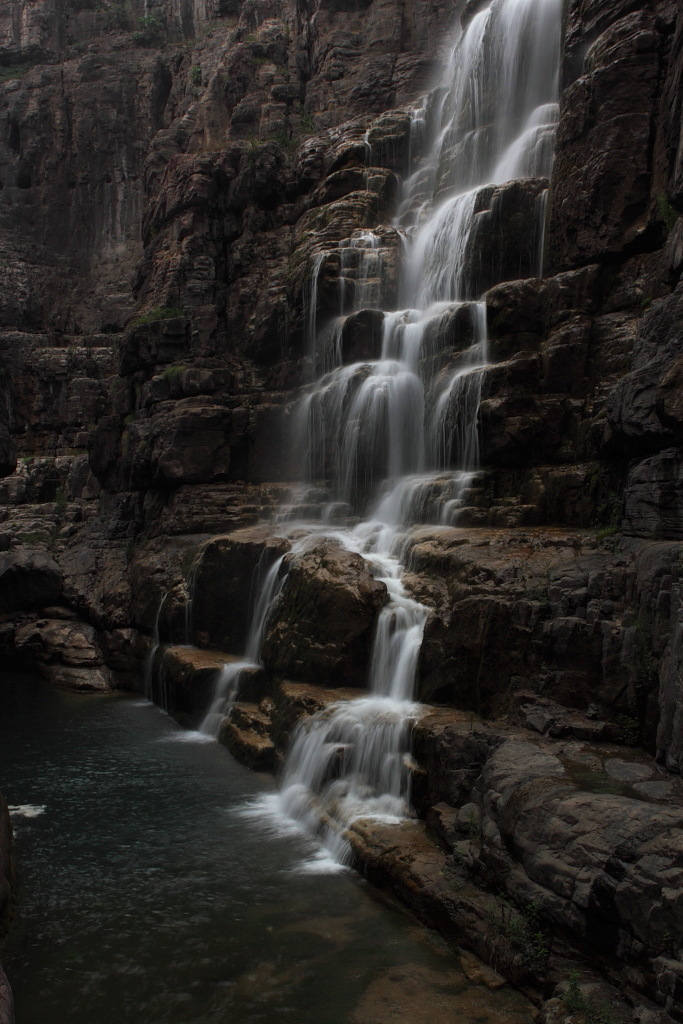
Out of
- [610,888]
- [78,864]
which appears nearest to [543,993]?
[610,888]

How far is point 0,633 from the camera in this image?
70.5ft

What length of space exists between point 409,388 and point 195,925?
14041 millimetres

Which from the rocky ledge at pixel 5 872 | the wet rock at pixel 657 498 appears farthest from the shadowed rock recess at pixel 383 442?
the rocky ledge at pixel 5 872

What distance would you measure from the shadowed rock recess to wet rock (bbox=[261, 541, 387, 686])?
0.22 feet

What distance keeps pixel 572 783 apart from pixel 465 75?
88.4ft

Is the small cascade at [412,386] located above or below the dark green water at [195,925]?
above

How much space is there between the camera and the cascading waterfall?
10933 mm

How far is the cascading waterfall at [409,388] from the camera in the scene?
35.9 feet

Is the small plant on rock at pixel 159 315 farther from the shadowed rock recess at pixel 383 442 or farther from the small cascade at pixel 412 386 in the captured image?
the small cascade at pixel 412 386

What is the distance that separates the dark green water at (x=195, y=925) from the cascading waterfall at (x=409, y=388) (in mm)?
1195

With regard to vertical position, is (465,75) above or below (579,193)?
above

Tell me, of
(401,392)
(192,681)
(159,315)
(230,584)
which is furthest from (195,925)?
(159,315)

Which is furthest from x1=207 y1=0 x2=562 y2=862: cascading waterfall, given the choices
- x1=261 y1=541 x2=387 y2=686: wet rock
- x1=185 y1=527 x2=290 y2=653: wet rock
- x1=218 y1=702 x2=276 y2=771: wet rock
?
x1=218 y1=702 x2=276 y2=771: wet rock

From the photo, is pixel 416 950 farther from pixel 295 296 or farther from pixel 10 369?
pixel 10 369
